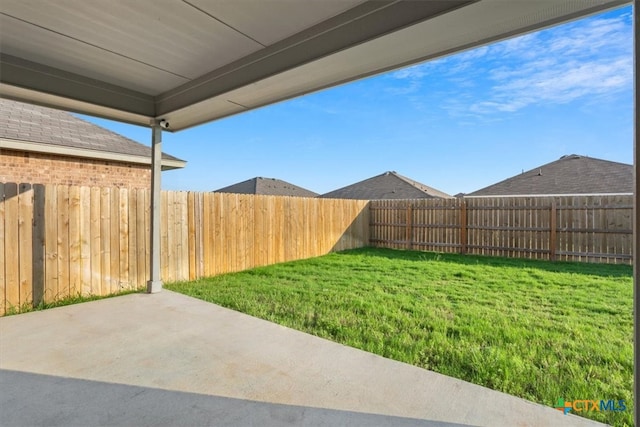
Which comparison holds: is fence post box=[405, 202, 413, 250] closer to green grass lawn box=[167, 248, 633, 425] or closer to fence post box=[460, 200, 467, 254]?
fence post box=[460, 200, 467, 254]

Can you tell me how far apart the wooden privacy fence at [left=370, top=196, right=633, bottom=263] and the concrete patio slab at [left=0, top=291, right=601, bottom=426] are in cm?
740

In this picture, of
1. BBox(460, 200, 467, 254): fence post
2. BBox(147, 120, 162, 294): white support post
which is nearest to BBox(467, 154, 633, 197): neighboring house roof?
BBox(460, 200, 467, 254): fence post

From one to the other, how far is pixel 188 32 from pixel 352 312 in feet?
10.4

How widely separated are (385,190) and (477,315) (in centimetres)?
1249

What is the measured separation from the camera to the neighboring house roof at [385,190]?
1496 centimetres

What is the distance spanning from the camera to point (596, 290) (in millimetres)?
4785

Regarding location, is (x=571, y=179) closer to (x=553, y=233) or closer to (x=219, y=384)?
(x=553, y=233)

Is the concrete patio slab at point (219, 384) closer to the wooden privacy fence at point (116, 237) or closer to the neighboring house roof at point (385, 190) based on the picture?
the wooden privacy fence at point (116, 237)

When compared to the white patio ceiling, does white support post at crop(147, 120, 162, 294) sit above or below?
below

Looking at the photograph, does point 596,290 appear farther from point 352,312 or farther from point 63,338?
point 63,338

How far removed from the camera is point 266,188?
1708cm

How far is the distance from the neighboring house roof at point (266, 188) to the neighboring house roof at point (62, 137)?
8.07 meters

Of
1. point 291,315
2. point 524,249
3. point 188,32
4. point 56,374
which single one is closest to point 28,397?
point 56,374

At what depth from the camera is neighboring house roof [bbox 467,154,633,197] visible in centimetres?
988
